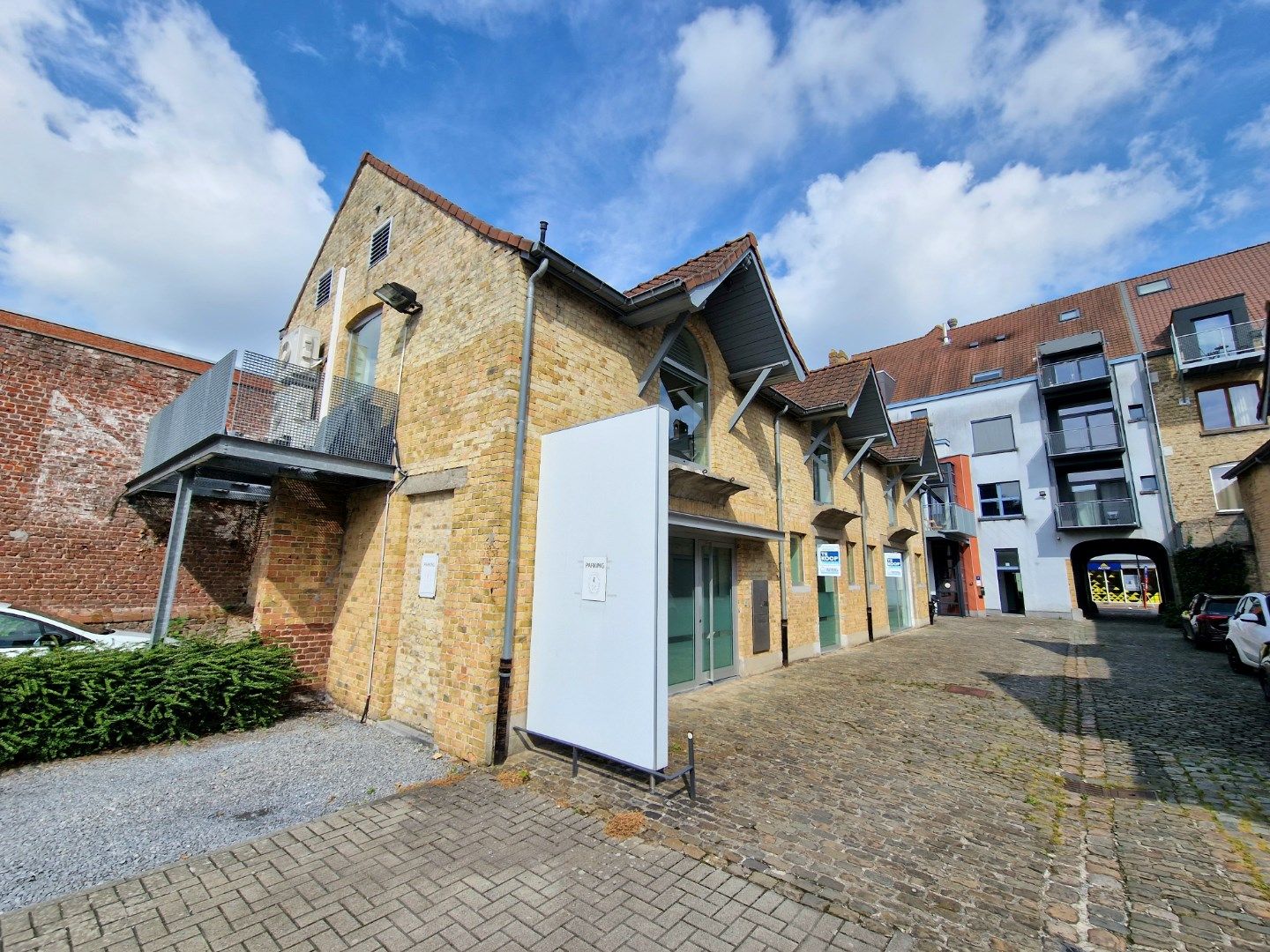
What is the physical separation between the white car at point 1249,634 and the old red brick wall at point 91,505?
17.5 metres

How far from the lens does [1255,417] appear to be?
21.2 metres

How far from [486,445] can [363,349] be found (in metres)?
4.88

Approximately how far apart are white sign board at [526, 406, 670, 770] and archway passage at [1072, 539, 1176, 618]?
27.7m

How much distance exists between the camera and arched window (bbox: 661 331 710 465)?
8609mm

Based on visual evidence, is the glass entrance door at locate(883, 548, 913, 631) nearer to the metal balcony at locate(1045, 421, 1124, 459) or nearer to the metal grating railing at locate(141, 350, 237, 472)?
the metal balcony at locate(1045, 421, 1124, 459)

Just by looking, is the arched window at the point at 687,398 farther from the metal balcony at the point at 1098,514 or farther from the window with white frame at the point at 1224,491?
the window with white frame at the point at 1224,491

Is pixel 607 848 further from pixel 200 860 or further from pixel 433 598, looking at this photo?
pixel 433 598

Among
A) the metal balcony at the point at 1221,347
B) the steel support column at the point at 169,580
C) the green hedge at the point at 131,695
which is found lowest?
the green hedge at the point at 131,695

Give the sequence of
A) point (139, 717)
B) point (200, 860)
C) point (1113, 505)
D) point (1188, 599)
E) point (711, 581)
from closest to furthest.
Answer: point (200, 860) → point (139, 717) → point (711, 581) → point (1188, 599) → point (1113, 505)

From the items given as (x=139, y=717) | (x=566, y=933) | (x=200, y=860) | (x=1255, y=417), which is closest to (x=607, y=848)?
(x=566, y=933)

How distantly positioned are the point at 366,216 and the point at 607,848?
1040 cm

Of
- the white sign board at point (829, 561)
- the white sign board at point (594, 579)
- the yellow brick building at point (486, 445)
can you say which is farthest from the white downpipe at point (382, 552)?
the white sign board at point (829, 561)

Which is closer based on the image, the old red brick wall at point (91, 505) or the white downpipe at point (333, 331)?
the old red brick wall at point (91, 505)

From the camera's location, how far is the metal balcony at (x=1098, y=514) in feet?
74.6
